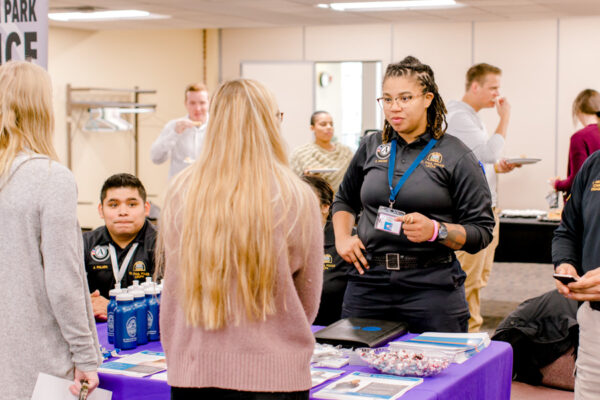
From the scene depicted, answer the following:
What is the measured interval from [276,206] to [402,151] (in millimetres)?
1112

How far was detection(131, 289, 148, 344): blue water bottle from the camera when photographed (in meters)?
2.45

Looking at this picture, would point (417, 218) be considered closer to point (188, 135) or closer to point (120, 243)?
point (120, 243)

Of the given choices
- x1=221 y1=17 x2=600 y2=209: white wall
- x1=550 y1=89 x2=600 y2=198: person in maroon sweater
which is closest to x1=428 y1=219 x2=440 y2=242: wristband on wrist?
x1=550 y1=89 x2=600 y2=198: person in maroon sweater

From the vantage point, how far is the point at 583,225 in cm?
237

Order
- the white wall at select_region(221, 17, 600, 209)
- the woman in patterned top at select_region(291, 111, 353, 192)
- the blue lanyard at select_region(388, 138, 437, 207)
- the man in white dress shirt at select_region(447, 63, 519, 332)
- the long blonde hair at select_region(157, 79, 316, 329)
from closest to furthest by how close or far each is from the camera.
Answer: the long blonde hair at select_region(157, 79, 316, 329) < the blue lanyard at select_region(388, 138, 437, 207) < the man in white dress shirt at select_region(447, 63, 519, 332) < the woman in patterned top at select_region(291, 111, 353, 192) < the white wall at select_region(221, 17, 600, 209)

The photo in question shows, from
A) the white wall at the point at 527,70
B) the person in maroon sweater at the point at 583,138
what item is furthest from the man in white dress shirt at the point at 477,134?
the white wall at the point at 527,70

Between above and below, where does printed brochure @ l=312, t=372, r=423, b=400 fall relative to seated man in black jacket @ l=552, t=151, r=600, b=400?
below

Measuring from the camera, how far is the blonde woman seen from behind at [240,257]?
154 cm

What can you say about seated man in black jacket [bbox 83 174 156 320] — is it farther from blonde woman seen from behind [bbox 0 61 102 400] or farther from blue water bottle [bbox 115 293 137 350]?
blonde woman seen from behind [bbox 0 61 102 400]

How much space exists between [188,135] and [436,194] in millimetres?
3630

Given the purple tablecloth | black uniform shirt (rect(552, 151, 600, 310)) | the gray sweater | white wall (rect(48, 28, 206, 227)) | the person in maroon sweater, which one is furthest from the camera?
white wall (rect(48, 28, 206, 227))

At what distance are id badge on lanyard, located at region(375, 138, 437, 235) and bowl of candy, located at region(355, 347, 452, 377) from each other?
44cm

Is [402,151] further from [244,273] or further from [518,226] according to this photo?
[518,226]

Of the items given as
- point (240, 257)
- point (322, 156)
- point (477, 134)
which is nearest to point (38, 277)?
point (240, 257)
